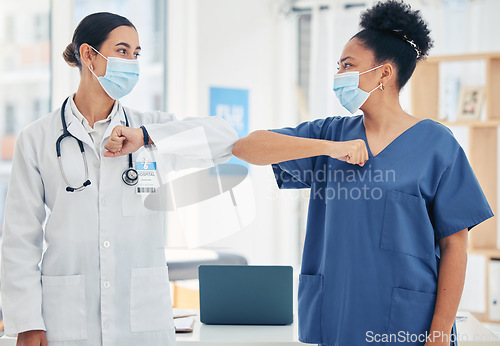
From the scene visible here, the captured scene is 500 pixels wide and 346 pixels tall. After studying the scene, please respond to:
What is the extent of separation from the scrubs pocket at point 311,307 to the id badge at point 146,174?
→ 0.48 m

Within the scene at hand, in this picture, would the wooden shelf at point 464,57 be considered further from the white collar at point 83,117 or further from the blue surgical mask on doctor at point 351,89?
the white collar at point 83,117

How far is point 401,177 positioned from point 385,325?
14.7 inches

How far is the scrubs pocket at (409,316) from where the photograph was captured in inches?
50.5

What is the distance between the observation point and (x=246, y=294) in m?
1.75

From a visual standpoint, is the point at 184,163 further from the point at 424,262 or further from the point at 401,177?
the point at 424,262

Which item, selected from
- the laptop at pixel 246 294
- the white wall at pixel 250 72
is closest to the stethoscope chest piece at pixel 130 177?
the laptop at pixel 246 294

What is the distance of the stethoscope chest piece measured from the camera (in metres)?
1.36

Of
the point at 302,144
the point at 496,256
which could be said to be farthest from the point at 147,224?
the point at 496,256

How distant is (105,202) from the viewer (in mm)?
1337

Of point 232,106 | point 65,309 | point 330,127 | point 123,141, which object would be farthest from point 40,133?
point 232,106

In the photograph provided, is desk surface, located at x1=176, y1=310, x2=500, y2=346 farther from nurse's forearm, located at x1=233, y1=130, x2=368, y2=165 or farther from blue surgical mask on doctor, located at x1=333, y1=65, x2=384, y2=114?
blue surgical mask on doctor, located at x1=333, y1=65, x2=384, y2=114

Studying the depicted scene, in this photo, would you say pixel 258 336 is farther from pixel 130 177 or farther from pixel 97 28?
Result: pixel 97 28

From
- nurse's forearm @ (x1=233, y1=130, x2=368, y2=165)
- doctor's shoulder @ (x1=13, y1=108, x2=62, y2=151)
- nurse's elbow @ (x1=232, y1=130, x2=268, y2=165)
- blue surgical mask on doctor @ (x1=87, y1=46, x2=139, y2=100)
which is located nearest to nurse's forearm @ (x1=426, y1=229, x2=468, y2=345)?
nurse's forearm @ (x1=233, y1=130, x2=368, y2=165)

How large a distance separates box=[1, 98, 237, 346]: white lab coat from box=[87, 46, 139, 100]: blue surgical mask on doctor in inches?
4.5
